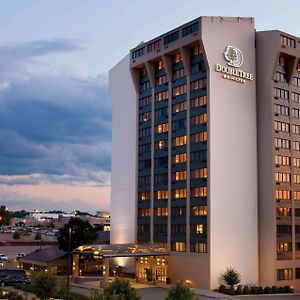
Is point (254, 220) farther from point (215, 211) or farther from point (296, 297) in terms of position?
point (296, 297)

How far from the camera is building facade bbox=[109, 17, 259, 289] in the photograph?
87.2m

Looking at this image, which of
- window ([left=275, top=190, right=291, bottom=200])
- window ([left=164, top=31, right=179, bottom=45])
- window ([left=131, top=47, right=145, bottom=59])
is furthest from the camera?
window ([left=131, top=47, right=145, bottom=59])

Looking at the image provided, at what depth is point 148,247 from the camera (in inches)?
3681

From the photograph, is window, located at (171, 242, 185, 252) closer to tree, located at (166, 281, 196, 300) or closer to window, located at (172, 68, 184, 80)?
window, located at (172, 68, 184, 80)

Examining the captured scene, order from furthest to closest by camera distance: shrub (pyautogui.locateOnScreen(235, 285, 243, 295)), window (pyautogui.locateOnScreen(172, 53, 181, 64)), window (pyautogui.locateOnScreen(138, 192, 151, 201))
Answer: window (pyautogui.locateOnScreen(138, 192, 151, 201))
window (pyautogui.locateOnScreen(172, 53, 181, 64))
shrub (pyautogui.locateOnScreen(235, 285, 243, 295))

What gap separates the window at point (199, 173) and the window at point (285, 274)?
1959 centimetres

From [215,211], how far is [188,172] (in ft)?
28.1

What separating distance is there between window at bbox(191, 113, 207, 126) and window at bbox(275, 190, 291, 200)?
16.8 meters

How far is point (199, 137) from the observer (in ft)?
295

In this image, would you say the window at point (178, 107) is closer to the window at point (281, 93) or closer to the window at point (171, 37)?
the window at point (171, 37)

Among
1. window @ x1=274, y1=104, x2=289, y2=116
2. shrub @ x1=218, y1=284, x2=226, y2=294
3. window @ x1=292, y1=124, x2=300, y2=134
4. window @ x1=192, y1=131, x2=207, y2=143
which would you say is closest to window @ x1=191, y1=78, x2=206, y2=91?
window @ x1=192, y1=131, x2=207, y2=143

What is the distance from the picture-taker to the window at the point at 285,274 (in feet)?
292

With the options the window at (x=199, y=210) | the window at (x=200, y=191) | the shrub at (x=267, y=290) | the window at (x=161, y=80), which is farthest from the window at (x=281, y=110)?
the shrub at (x=267, y=290)

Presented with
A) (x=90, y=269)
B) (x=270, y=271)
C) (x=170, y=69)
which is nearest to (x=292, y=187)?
(x=270, y=271)
